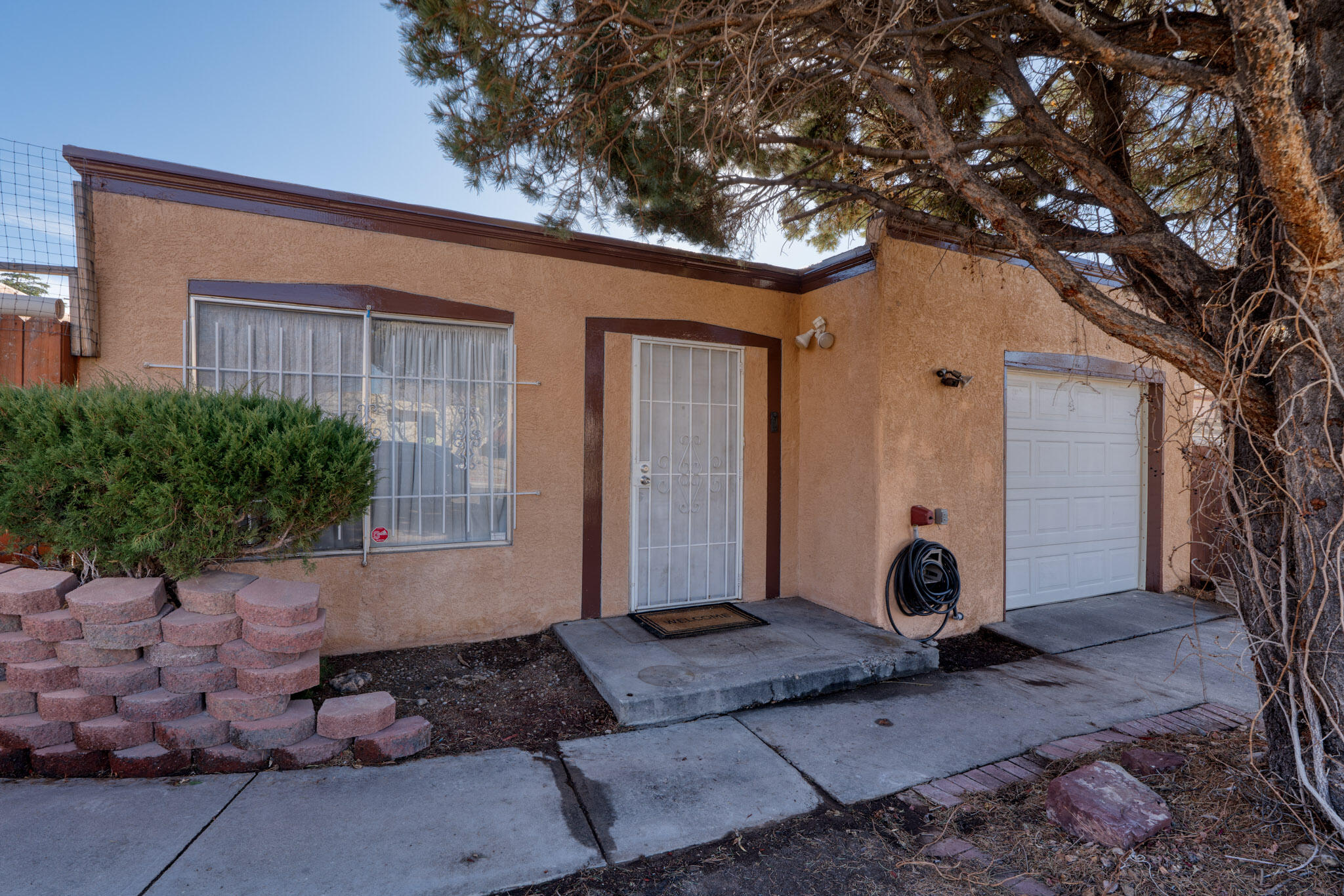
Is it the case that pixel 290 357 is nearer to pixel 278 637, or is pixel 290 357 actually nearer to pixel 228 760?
pixel 278 637

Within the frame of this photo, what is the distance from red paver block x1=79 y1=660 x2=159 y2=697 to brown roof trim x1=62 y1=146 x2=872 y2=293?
259 cm

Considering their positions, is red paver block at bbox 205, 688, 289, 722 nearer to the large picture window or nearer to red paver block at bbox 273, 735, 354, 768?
red paver block at bbox 273, 735, 354, 768

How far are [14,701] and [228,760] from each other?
34.7 inches

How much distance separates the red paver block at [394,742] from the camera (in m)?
2.71

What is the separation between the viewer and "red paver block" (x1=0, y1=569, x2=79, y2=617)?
99.0 inches

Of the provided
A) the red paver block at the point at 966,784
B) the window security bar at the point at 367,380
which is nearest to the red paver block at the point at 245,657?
the window security bar at the point at 367,380

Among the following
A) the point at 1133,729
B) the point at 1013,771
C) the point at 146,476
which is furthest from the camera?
the point at 1133,729

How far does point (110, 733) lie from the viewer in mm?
2477

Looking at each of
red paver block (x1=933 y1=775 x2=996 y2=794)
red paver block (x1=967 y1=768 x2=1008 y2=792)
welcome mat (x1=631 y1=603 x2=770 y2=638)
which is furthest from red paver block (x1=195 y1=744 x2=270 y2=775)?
red paver block (x1=967 y1=768 x2=1008 y2=792)

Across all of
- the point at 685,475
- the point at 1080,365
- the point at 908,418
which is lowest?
the point at 685,475

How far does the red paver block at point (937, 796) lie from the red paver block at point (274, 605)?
279 centimetres

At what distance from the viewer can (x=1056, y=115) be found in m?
3.72

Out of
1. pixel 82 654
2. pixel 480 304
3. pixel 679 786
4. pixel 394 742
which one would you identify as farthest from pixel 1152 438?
pixel 82 654

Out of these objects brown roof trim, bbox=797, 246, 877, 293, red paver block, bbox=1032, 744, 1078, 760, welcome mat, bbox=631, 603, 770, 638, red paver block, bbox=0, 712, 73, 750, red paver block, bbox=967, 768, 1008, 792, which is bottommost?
red paver block, bbox=967, 768, 1008, 792
